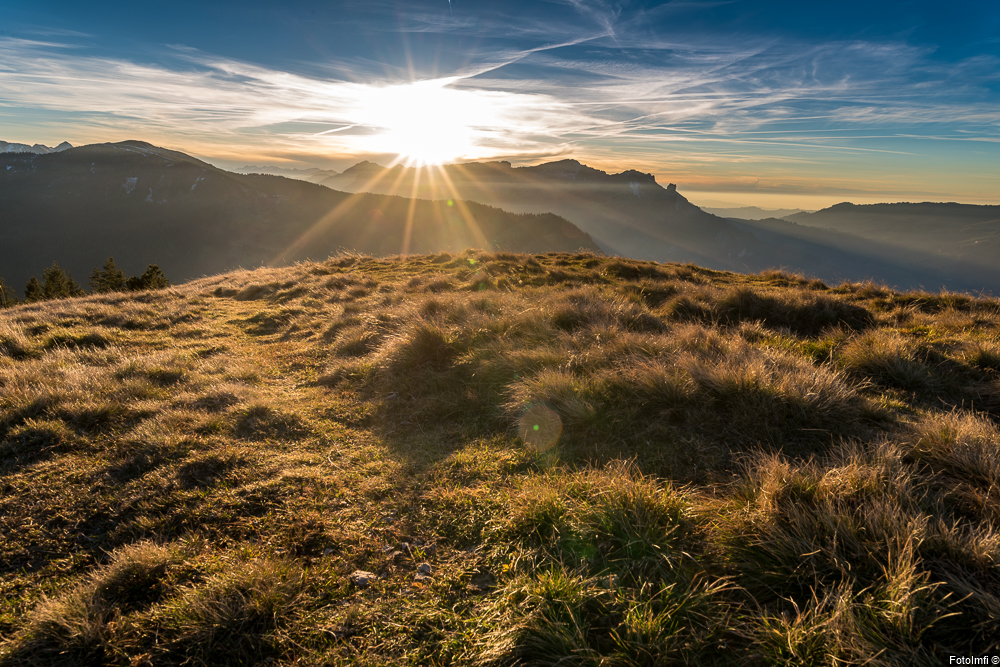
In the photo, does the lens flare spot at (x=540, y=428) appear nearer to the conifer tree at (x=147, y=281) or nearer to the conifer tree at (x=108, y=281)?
the conifer tree at (x=147, y=281)

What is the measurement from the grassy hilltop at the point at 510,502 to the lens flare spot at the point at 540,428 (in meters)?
0.04

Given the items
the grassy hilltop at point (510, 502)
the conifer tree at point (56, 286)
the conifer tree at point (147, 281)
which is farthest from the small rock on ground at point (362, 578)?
the conifer tree at point (56, 286)

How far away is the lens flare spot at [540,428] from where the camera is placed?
505 centimetres

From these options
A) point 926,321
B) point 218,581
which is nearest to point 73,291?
point 218,581

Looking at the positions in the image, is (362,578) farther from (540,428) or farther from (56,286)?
(56,286)

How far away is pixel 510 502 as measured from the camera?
12.8 ft

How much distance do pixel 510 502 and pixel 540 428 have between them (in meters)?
1.50

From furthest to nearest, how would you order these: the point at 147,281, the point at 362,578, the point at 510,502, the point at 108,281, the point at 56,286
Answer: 1. the point at 56,286
2. the point at 108,281
3. the point at 147,281
4. the point at 510,502
5. the point at 362,578

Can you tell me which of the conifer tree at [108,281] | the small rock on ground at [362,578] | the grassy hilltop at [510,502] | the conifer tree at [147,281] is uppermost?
the grassy hilltop at [510,502]

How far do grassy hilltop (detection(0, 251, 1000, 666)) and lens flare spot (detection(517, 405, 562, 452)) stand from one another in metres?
0.04

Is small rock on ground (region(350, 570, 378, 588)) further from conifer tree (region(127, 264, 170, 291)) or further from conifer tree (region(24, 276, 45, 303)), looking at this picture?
conifer tree (region(24, 276, 45, 303))

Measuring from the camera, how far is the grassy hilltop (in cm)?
260

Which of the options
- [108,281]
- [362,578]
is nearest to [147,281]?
[108,281]

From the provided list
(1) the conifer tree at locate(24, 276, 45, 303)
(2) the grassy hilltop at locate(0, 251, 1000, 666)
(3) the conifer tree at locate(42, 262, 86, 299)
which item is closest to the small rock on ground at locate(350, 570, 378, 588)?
(2) the grassy hilltop at locate(0, 251, 1000, 666)
